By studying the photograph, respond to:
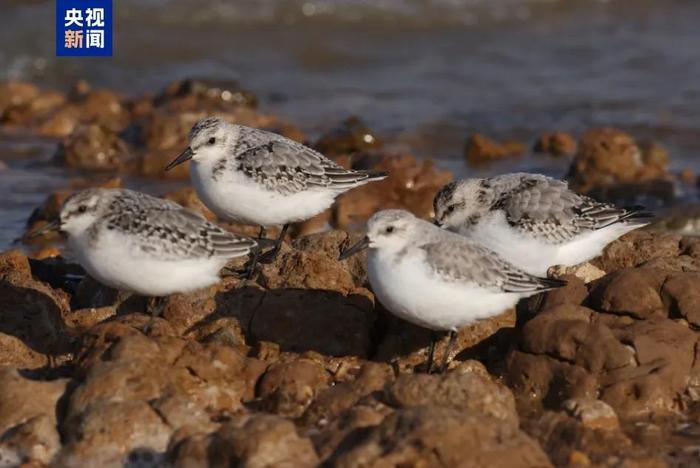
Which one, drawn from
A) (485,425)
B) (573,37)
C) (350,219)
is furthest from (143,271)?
(573,37)

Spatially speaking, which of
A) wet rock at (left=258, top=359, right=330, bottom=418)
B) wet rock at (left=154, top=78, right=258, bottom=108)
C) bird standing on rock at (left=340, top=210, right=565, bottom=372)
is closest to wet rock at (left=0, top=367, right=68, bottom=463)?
wet rock at (left=258, top=359, right=330, bottom=418)

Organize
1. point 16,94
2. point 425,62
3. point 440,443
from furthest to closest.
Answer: point 425,62
point 16,94
point 440,443

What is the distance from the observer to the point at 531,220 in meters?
10.7

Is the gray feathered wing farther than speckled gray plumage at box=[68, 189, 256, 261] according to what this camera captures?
Yes

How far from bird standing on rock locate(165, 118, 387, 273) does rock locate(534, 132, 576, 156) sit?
870cm

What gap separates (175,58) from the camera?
2592 cm

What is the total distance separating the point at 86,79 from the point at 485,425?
729 inches

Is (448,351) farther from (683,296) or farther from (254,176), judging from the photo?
(254,176)

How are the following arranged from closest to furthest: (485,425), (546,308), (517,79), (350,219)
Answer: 1. (485,425)
2. (546,308)
3. (350,219)
4. (517,79)

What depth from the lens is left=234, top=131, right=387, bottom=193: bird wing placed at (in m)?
10.8

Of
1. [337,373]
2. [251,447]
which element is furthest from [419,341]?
[251,447]

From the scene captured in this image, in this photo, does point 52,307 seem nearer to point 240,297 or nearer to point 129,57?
point 240,297

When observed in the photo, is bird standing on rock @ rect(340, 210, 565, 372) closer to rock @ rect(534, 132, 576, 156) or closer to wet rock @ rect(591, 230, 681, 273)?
wet rock @ rect(591, 230, 681, 273)

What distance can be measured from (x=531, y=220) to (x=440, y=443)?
3836mm
